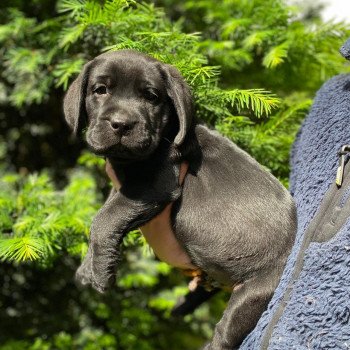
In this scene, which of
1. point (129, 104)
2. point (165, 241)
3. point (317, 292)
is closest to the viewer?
point (317, 292)

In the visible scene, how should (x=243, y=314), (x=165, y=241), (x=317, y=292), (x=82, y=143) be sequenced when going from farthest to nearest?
(x=82, y=143)
(x=165, y=241)
(x=243, y=314)
(x=317, y=292)

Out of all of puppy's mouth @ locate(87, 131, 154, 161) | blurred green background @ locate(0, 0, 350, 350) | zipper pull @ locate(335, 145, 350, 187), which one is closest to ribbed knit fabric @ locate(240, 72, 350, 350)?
zipper pull @ locate(335, 145, 350, 187)

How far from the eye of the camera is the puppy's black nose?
6.40ft

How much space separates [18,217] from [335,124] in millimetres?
1519

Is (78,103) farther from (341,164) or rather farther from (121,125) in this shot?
(341,164)

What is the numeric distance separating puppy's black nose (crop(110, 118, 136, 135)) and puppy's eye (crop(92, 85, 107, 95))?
187 millimetres

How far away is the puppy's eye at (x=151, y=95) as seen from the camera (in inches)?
81.9

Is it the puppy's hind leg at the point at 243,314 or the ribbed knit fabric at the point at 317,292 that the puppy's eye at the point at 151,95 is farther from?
the puppy's hind leg at the point at 243,314

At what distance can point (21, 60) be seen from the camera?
3.10 m

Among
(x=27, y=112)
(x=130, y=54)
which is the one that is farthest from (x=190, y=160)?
(x=27, y=112)

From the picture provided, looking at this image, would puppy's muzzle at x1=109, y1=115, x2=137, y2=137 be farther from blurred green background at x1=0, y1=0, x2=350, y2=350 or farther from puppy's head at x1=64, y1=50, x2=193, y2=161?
blurred green background at x1=0, y1=0, x2=350, y2=350

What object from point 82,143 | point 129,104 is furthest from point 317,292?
point 82,143

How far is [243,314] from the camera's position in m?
1.93

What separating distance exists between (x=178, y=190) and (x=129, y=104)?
13.8 inches
